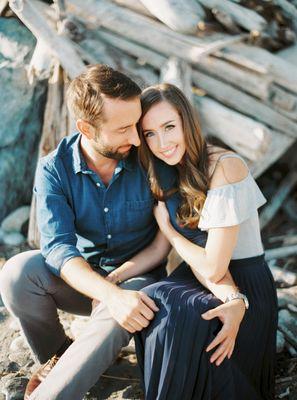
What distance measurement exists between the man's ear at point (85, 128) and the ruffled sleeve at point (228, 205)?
74 cm

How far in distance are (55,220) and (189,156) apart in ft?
2.65

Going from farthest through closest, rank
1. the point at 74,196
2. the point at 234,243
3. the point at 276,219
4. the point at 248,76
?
the point at 276,219 → the point at 248,76 → the point at 74,196 → the point at 234,243

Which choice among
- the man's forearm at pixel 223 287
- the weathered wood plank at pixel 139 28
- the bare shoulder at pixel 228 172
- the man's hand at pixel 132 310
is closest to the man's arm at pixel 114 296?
the man's hand at pixel 132 310

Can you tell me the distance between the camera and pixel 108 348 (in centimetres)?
271

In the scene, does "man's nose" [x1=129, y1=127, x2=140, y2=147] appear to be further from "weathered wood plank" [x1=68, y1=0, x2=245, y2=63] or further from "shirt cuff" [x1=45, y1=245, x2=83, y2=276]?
"weathered wood plank" [x1=68, y1=0, x2=245, y2=63]

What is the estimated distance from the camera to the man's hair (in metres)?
2.95

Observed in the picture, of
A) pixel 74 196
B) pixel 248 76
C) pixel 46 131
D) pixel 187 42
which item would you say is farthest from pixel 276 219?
pixel 74 196

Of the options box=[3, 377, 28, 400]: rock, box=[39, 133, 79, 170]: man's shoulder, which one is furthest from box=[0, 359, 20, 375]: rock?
box=[39, 133, 79, 170]: man's shoulder

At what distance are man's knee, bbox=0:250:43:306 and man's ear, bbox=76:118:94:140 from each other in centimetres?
75

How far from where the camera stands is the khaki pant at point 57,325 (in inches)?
104

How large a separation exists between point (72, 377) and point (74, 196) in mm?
1016

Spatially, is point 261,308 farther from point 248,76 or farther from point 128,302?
point 248,76

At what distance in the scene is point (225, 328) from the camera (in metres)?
2.65

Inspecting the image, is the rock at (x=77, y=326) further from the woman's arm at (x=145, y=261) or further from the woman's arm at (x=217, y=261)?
the woman's arm at (x=217, y=261)
